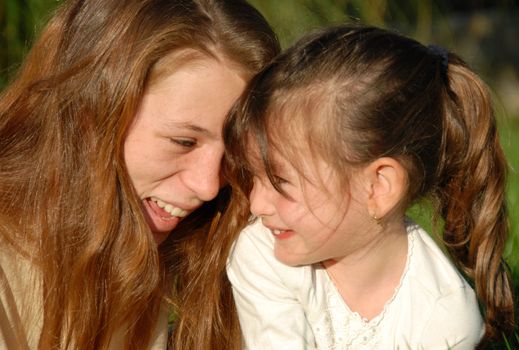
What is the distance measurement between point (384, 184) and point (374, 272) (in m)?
0.32

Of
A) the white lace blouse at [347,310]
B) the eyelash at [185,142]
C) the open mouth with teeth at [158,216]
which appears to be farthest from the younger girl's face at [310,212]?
the open mouth with teeth at [158,216]

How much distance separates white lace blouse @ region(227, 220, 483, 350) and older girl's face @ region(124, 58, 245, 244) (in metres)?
0.28

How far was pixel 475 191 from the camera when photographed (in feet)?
8.67

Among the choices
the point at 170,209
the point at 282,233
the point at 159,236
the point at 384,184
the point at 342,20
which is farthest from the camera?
the point at 342,20

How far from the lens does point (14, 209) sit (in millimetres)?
2713

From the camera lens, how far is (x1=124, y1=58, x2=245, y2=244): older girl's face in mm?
2564

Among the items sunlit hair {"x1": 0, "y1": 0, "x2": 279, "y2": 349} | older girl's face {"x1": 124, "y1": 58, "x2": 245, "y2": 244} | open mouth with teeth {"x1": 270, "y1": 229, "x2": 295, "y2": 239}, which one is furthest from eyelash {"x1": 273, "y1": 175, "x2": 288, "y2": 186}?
sunlit hair {"x1": 0, "y1": 0, "x2": 279, "y2": 349}

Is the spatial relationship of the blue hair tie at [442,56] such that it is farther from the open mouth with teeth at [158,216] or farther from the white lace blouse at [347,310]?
the open mouth with teeth at [158,216]

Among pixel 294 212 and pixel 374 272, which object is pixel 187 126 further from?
pixel 374 272

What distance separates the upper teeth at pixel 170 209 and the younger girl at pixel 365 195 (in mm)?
196

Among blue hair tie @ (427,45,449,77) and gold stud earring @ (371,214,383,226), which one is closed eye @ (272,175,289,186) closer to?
gold stud earring @ (371,214,383,226)

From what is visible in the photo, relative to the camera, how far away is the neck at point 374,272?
2623 millimetres

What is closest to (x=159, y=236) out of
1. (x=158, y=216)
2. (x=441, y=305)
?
(x=158, y=216)

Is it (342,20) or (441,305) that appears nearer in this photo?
(441,305)
